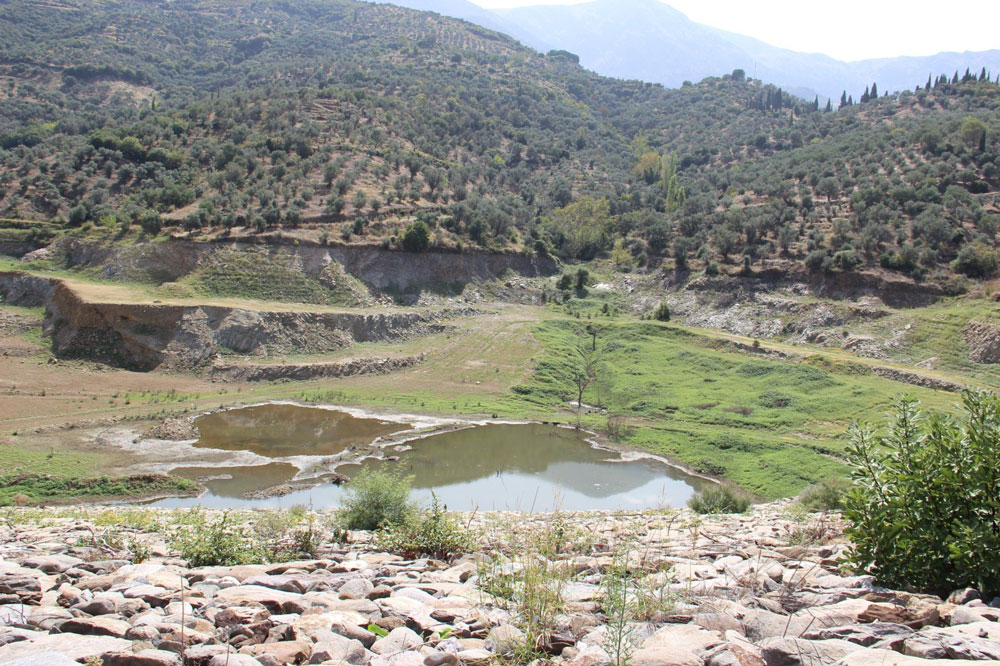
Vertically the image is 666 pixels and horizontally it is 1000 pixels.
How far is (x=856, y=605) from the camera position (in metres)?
6.07

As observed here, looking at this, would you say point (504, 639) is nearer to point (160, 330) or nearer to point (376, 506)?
point (376, 506)

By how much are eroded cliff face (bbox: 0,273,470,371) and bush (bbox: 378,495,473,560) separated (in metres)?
36.6

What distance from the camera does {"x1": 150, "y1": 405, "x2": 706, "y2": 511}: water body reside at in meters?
24.3

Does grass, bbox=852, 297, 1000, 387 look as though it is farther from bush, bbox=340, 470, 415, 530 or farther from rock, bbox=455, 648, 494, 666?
rock, bbox=455, 648, 494, 666

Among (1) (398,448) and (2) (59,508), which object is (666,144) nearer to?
(1) (398,448)

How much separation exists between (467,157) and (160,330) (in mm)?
64206

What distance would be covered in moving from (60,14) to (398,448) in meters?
165

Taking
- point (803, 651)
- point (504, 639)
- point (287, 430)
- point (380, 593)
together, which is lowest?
point (287, 430)

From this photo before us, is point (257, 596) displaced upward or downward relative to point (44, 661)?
downward

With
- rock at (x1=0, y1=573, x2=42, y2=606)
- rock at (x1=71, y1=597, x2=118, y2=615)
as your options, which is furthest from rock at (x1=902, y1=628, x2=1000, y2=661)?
rock at (x1=0, y1=573, x2=42, y2=606)

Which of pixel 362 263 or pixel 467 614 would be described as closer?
pixel 467 614

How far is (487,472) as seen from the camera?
94.9 feet

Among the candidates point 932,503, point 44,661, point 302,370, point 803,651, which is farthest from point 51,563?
point 302,370

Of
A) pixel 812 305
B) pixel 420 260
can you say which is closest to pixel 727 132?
pixel 812 305
